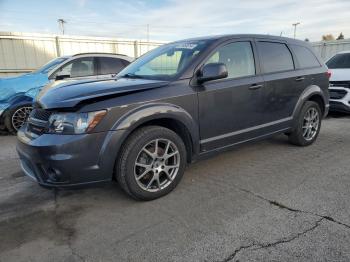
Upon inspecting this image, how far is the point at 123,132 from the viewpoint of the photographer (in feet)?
9.70

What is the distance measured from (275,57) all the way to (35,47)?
1113cm

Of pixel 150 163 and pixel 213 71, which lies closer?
pixel 150 163

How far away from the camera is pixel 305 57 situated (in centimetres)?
501

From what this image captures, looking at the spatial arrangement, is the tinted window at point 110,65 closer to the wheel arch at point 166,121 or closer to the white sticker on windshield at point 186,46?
the white sticker on windshield at point 186,46

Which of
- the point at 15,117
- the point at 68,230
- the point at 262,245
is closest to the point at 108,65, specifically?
the point at 15,117

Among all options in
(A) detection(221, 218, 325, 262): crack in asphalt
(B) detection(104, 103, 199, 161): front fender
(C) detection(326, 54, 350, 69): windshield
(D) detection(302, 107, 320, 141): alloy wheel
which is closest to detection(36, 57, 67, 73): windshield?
(B) detection(104, 103, 199, 161): front fender

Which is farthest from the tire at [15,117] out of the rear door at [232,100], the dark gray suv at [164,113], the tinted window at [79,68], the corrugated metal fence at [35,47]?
the corrugated metal fence at [35,47]

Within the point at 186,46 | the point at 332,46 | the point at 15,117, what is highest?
the point at 332,46

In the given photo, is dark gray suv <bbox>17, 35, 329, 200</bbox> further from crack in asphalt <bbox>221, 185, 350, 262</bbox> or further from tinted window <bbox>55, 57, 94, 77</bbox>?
tinted window <bbox>55, 57, 94, 77</bbox>

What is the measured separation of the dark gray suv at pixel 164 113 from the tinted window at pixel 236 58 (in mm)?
13

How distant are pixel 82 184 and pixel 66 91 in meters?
0.98

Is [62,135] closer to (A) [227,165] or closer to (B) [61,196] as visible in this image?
(B) [61,196]

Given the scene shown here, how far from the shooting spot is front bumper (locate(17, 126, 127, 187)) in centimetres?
278

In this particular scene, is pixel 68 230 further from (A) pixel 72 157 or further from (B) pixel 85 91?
(B) pixel 85 91
